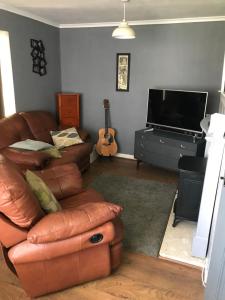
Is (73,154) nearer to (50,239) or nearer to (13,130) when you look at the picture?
(13,130)

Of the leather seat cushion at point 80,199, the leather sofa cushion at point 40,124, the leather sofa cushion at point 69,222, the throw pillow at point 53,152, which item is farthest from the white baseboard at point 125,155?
the leather sofa cushion at point 69,222

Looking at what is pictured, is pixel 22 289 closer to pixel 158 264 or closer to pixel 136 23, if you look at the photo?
pixel 158 264

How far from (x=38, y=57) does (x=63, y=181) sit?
7.85ft

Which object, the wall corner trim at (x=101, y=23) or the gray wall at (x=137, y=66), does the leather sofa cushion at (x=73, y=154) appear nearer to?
the gray wall at (x=137, y=66)

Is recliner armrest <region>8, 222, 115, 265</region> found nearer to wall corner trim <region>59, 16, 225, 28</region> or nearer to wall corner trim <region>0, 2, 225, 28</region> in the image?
wall corner trim <region>0, 2, 225, 28</region>

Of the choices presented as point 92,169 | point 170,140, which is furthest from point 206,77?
point 92,169

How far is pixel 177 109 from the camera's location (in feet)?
11.6

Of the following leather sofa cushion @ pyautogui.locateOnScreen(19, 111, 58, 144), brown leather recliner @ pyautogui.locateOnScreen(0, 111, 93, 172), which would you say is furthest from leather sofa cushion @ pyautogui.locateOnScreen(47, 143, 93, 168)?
leather sofa cushion @ pyautogui.locateOnScreen(19, 111, 58, 144)

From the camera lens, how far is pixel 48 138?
362 cm

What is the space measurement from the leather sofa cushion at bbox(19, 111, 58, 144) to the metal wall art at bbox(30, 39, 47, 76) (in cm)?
66

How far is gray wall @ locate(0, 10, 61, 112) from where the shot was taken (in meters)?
3.25

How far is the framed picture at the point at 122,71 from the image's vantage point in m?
3.91

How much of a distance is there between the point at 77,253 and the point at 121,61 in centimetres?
317

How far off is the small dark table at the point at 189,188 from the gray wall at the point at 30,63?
8.20 ft
